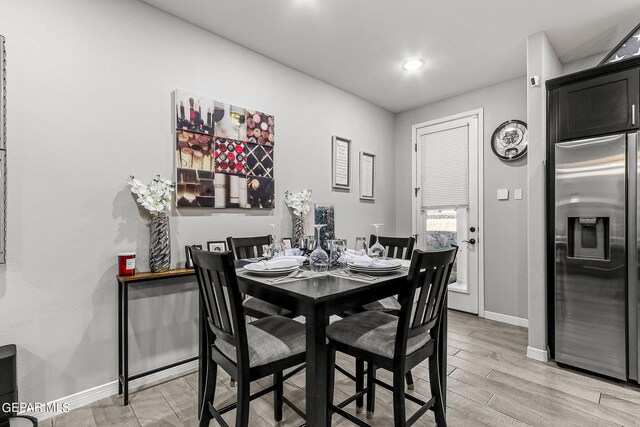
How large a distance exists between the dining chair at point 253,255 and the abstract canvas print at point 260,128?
0.94 m

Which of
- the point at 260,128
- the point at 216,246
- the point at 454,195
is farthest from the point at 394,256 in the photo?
the point at 454,195

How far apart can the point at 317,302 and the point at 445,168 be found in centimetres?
344

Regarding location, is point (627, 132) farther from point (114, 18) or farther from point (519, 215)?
point (114, 18)

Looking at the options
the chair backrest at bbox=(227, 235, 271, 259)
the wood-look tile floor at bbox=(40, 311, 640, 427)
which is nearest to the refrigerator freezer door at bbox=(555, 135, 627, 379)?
the wood-look tile floor at bbox=(40, 311, 640, 427)

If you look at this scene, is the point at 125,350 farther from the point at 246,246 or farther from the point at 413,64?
the point at 413,64

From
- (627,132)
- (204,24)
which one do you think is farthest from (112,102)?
(627,132)

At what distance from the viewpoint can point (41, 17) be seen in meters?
1.89

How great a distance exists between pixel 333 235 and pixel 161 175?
190 centimetres

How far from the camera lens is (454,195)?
13.1 feet

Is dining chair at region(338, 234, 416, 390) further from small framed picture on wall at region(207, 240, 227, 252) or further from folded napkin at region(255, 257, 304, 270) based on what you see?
small framed picture on wall at region(207, 240, 227, 252)

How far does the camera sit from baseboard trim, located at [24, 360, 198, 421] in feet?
6.28

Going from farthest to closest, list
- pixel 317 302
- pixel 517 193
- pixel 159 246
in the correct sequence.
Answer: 1. pixel 517 193
2. pixel 159 246
3. pixel 317 302

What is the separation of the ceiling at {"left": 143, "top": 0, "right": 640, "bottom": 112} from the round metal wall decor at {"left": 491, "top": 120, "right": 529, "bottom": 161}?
1.80ft

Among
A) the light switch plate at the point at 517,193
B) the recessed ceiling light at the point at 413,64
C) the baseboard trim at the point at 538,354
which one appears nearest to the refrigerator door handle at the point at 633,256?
the baseboard trim at the point at 538,354
